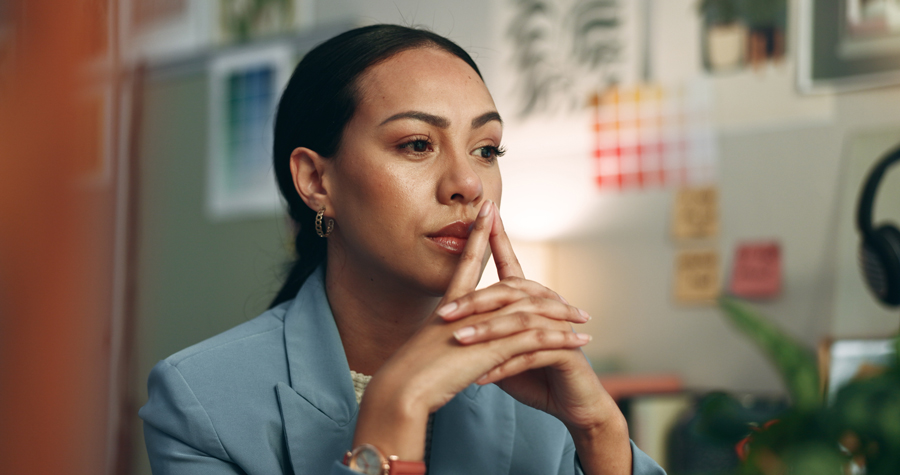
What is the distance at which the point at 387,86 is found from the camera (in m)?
0.86

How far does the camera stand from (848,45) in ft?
5.79

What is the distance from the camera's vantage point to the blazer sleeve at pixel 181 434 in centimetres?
76

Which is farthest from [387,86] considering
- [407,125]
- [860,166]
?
Answer: [860,166]

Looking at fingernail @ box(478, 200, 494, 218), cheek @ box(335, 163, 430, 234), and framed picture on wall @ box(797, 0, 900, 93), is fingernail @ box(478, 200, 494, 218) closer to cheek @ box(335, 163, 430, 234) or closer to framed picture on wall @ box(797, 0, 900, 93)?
cheek @ box(335, 163, 430, 234)

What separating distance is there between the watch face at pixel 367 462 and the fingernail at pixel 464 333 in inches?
4.9

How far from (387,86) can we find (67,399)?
0.69m

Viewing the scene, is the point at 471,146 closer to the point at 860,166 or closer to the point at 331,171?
the point at 331,171

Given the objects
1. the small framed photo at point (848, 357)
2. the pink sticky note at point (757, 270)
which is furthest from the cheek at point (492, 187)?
the pink sticky note at point (757, 270)

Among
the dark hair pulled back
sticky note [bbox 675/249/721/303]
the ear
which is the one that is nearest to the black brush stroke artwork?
sticky note [bbox 675/249/721/303]

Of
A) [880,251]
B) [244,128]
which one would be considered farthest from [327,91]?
[244,128]

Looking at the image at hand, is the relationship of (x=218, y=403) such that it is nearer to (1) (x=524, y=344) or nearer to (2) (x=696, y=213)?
(1) (x=524, y=344)

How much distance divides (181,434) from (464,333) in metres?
0.32

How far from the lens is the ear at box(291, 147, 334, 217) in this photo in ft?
2.99

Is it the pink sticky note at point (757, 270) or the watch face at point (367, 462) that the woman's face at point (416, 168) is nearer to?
the watch face at point (367, 462)
